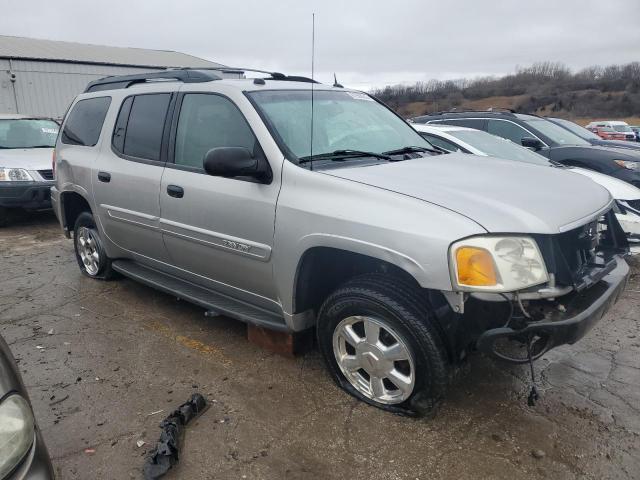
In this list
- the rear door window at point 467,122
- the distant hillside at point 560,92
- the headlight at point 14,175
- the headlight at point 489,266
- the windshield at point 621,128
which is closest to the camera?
the headlight at point 489,266

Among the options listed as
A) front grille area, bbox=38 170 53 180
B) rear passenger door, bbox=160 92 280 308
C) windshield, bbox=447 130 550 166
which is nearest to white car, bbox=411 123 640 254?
windshield, bbox=447 130 550 166

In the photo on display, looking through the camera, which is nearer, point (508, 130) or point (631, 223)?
point (631, 223)

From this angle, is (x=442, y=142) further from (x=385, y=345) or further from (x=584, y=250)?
(x=385, y=345)

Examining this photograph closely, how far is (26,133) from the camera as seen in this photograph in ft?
29.5

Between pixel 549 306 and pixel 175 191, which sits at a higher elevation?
pixel 175 191

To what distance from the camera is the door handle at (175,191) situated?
11.6ft

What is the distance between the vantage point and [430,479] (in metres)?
2.39

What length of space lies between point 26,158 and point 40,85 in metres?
14.6

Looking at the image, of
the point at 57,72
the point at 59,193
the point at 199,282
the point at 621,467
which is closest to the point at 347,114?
the point at 199,282

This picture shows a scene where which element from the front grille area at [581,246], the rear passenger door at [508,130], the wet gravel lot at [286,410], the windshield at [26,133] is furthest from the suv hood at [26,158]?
the front grille area at [581,246]

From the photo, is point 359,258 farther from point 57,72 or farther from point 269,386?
point 57,72

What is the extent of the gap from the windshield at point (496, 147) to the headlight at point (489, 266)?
3939 mm

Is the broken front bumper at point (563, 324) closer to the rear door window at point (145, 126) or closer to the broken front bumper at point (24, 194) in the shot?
the rear door window at point (145, 126)

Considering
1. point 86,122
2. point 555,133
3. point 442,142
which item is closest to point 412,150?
point 442,142
